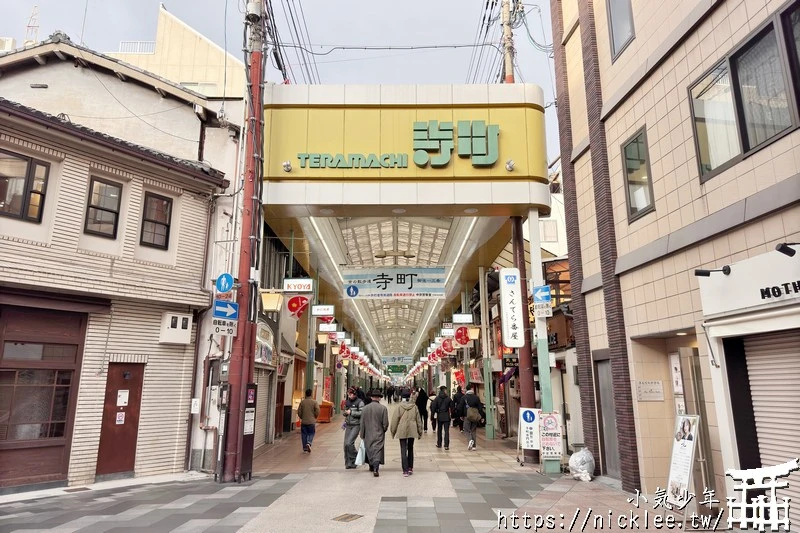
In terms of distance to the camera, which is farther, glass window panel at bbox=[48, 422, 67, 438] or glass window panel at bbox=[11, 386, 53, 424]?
glass window panel at bbox=[48, 422, 67, 438]

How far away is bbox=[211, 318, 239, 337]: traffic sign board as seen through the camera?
32.8ft

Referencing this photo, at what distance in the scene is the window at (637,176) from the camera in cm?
865

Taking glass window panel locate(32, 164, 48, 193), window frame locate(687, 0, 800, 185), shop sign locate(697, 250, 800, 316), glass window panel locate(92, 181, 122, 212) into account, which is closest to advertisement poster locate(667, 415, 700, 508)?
shop sign locate(697, 250, 800, 316)

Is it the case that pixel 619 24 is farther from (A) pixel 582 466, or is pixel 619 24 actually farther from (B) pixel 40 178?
(B) pixel 40 178

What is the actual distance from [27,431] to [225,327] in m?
3.82

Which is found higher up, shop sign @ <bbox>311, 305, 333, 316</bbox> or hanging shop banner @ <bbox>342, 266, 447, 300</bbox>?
hanging shop banner @ <bbox>342, 266, 447, 300</bbox>

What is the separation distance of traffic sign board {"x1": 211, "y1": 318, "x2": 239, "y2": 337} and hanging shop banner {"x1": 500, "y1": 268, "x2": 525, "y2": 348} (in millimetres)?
6206

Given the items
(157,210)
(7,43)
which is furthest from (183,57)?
(157,210)

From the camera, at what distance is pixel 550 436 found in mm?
10969

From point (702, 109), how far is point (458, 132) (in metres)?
5.90

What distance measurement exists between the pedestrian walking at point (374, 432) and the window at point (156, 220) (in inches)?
234

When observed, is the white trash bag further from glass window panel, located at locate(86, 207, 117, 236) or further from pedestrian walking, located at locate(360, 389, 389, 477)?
glass window panel, located at locate(86, 207, 117, 236)

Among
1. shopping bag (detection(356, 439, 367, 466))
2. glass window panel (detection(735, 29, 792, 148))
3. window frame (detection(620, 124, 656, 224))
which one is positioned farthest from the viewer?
shopping bag (detection(356, 439, 367, 466))

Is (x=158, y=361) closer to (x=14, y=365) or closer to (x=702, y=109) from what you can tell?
(x=14, y=365)
